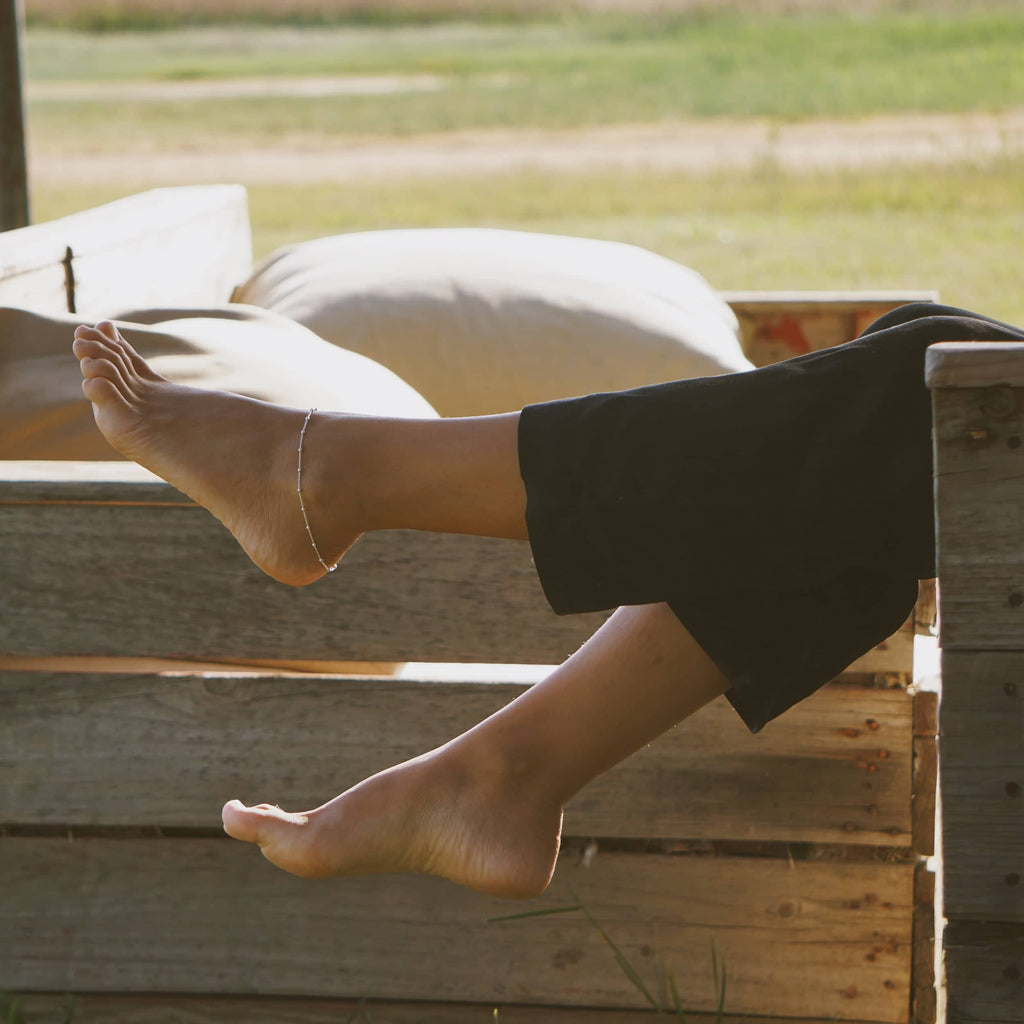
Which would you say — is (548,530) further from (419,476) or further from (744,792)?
A: (744,792)

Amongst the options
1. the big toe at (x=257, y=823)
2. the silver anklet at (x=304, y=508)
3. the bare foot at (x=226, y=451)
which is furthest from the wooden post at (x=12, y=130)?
the big toe at (x=257, y=823)

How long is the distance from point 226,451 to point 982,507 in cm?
56

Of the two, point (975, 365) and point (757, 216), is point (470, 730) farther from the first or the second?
point (757, 216)

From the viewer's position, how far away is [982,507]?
2.68ft

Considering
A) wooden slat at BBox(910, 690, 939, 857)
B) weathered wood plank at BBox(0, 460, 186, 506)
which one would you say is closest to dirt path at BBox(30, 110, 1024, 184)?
wooden slat at BBox(910, 690, 939, 857)

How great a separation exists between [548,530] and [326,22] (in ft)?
64.9

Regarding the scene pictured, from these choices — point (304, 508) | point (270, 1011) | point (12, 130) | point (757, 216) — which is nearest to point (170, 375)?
point (304, 508)

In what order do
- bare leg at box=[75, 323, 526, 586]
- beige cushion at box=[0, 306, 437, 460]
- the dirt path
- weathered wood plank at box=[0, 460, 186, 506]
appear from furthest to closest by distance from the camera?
the dirt path
beige cushion at box=[0, 306, 437, 460]
weathered wood plank at box=[0, 460, 186, 506]
bare leg at box=[75, 323, 526, 586]

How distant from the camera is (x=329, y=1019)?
1.18m

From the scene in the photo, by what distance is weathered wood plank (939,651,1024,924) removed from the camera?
0.83 metres

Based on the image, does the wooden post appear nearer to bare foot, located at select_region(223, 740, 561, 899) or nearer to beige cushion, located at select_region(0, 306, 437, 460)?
beige cushion, located at select_region(0, 306, 437, 460)

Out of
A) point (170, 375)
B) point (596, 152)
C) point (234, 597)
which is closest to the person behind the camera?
point (234, 597)

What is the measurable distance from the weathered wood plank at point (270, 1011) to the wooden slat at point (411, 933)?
1 centimetres

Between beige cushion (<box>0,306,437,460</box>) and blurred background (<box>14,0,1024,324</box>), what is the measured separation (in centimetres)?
412
